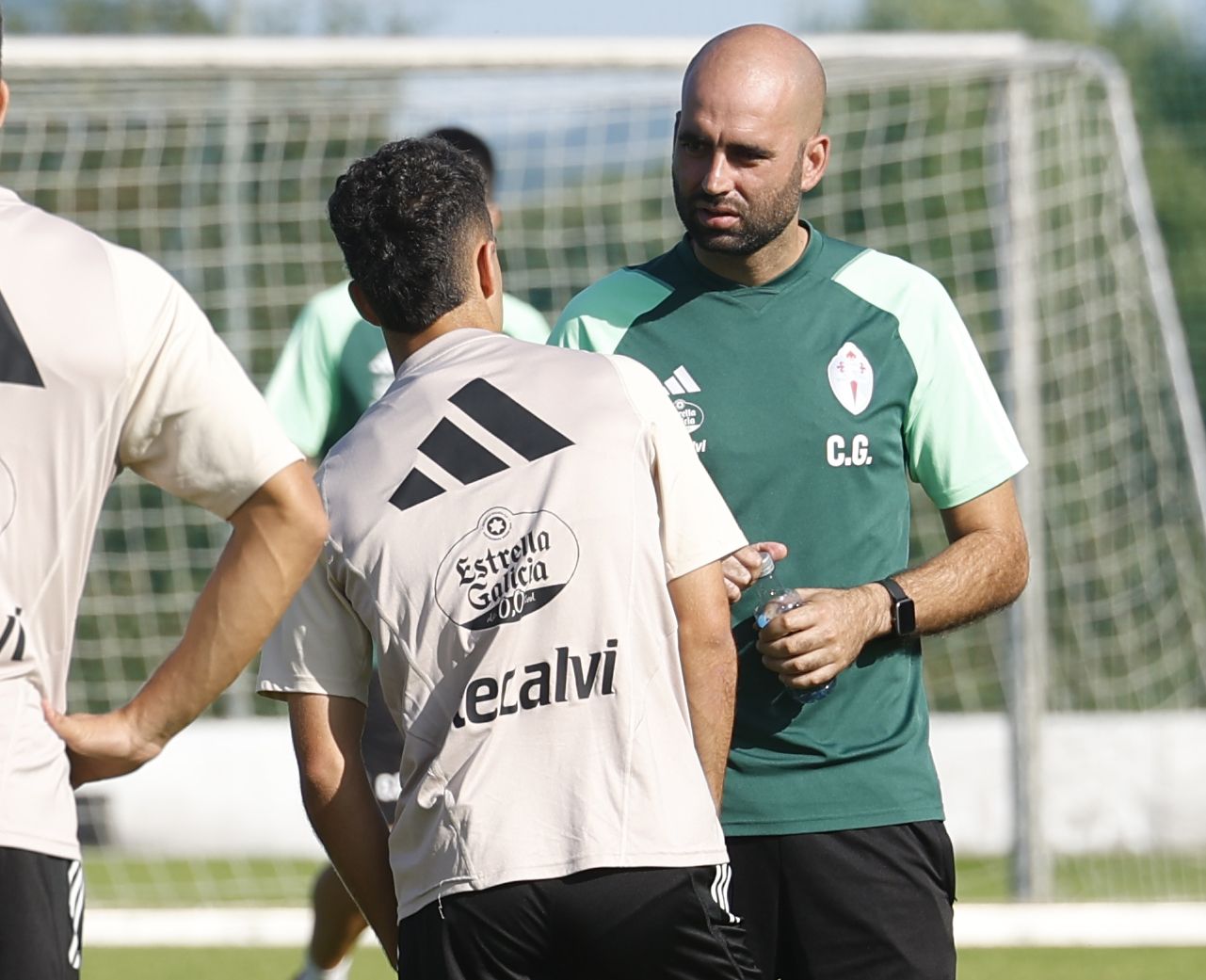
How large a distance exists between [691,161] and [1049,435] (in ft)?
38.1

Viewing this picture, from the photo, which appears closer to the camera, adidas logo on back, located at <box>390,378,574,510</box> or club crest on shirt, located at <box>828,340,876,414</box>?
adidas logo on back, located at <box>390,378,574,510</box>

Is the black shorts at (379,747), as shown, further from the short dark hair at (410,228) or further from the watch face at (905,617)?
the short dark hair at (410,228)

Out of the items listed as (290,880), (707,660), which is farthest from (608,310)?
(290,880)

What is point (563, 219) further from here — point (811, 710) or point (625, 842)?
point (625, 842)

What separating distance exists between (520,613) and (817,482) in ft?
2.84

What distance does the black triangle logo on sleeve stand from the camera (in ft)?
6.82

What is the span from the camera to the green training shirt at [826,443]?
3215 millimetres

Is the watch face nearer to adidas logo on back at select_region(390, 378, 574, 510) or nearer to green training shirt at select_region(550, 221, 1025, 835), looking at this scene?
green training shirt at select_region(550, 221, 1025, 835)

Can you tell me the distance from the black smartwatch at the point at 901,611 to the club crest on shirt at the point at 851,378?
0.33m

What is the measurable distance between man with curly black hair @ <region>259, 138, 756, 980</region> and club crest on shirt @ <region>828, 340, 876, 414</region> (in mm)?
606

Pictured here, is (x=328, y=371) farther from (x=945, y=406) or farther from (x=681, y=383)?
(x=945, y=406)

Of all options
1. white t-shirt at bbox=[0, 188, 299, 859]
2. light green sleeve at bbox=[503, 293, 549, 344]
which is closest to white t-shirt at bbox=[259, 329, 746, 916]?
white t-shirt at bbox=[0, 188, 299, 859]

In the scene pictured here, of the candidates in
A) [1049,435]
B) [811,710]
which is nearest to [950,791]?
[1049,435]

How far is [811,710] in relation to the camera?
3230mm
